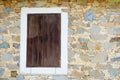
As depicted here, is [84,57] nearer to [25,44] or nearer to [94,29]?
[94,29]

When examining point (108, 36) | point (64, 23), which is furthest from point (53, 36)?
point (108, 36)

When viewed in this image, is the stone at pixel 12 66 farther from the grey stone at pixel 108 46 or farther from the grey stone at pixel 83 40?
the grey stone at pixel 108 46

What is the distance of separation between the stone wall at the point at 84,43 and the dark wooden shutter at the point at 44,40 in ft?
0.68

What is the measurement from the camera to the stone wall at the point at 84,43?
536 centimetres

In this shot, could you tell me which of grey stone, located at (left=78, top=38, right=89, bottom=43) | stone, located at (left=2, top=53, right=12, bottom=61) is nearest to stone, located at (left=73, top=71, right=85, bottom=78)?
grey stone, located at (left=78, top=38, right=89, bottom=43)

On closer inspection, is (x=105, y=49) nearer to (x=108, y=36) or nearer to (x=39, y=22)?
(x=108, y=36)

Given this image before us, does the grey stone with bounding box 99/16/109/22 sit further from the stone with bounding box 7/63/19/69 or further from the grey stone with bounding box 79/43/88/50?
the stone with bounding box 7/63/19/69

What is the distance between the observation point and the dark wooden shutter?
5477 mm

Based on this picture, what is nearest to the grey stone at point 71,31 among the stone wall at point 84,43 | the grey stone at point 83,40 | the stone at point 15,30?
the stone wall at point 84,43

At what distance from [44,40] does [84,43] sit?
2.50ft

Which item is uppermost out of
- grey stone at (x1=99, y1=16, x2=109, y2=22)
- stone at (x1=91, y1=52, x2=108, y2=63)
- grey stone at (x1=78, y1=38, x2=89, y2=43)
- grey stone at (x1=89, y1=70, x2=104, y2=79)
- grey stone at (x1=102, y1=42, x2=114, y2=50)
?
grey stone at (x1=99, y1=16, x2=109, y2=22)

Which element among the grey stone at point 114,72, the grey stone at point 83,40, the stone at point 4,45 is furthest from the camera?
the stone at point 4,45

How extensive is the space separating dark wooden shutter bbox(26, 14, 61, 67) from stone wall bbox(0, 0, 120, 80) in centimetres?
21

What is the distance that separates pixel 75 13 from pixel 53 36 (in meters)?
0.60
